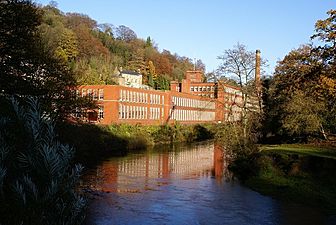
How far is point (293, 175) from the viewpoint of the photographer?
27125mm

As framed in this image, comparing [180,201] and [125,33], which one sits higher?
[125,33]

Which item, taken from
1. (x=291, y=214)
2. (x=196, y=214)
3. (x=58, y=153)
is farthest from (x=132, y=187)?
(x=58, y=153)

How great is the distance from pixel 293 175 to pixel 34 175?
24358 millimetres

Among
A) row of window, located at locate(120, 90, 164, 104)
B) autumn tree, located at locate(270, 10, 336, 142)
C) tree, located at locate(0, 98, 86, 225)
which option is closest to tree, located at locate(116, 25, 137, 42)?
row of window, located at locate(120, 90, 164, 104)

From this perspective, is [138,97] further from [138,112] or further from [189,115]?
[189,115]

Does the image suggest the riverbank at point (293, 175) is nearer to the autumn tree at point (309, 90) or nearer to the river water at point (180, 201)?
the river water at point (180, 201)

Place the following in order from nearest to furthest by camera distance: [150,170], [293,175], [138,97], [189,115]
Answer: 1. [293,175]
2. [150,170]
3. [138,97]
4. [189,115]

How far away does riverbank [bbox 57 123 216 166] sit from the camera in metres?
38.0

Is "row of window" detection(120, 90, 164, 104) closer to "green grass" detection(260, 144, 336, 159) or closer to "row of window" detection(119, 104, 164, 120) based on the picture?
"row of window" detection(119, 104, 164, 120)

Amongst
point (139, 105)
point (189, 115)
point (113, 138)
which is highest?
point (139, 105)

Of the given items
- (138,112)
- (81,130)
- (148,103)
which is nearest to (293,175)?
(81,130)

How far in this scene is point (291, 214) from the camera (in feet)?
58.3

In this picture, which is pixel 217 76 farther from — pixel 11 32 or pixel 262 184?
pixel 11 32

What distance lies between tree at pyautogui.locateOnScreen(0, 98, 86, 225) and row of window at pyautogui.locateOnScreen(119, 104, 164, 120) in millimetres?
61138
